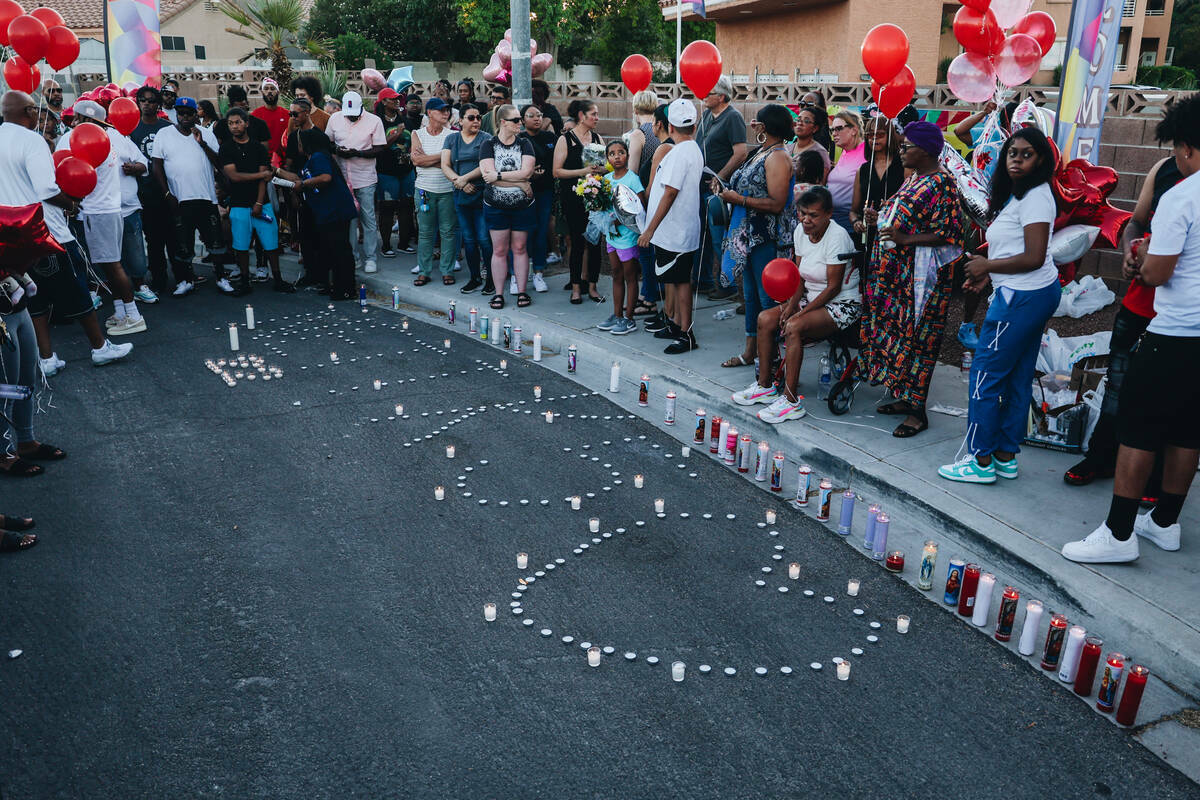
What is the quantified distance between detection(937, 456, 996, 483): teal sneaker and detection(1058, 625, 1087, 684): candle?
1.71m

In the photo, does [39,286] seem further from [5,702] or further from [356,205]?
[5,702]

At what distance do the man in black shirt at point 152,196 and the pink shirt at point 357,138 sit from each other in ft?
6.20

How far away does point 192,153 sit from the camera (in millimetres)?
10414

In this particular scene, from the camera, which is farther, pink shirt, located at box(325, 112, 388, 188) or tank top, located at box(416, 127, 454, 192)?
pink shirt, located at box(325, 112, 388, 188)

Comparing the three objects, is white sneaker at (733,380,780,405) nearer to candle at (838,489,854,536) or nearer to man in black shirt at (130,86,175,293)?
candle at (838,489,854,536)

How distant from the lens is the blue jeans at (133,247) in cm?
978

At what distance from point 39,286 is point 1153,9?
48.8m

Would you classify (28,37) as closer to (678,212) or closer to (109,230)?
(109,230)

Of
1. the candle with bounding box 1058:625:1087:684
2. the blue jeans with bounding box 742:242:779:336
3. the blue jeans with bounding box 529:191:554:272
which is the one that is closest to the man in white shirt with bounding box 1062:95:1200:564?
the candle with bounding box 1058:625:1087:684

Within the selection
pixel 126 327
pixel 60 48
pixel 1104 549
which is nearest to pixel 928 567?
pixel 1104 549

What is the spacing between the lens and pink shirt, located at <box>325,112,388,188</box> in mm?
10812

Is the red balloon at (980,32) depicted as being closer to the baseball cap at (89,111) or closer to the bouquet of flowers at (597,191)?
the bouquet of flowers at (597,191)

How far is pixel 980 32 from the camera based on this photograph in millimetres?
6977

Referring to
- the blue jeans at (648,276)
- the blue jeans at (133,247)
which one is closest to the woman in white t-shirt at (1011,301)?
the blue jeans at (648,276)
